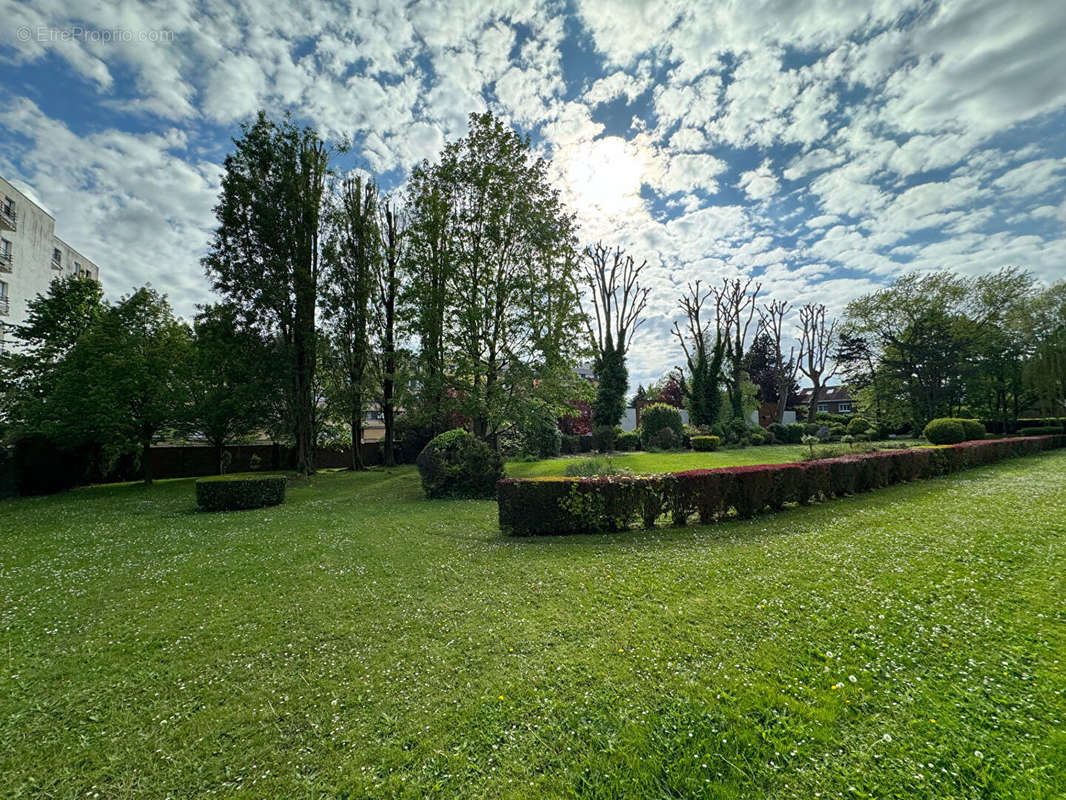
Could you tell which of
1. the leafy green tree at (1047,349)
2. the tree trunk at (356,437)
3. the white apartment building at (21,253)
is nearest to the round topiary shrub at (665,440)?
the tree trunk at (356,437)

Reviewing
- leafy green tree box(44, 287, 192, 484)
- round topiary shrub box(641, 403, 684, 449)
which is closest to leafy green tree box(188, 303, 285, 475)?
leafy green tree box(44, 287, 192, 484)

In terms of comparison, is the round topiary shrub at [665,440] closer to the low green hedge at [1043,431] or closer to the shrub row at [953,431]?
the shrub row at [953,431]

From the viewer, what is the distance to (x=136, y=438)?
1689 cm

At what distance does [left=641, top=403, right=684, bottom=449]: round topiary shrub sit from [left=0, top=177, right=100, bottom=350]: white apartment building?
34989 millimetres

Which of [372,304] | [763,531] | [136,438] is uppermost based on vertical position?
[372,304]

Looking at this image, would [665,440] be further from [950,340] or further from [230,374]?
[230,374]

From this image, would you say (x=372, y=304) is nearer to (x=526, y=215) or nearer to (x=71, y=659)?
(x=526, y=215)

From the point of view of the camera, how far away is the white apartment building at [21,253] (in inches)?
933

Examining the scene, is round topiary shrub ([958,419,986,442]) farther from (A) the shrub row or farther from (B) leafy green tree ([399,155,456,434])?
(B) leafy green tree ([399,155,456,434])

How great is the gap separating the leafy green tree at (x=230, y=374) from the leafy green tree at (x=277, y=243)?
2.77 feet

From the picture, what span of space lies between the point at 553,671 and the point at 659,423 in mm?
24075

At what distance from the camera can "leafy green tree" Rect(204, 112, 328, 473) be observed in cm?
1858

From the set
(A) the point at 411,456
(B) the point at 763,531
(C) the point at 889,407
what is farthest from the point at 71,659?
(C) the point at 889,407

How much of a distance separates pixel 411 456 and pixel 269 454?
801 cm
